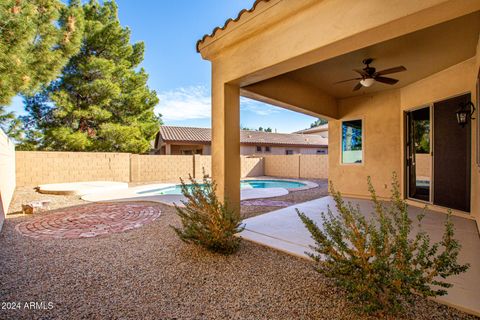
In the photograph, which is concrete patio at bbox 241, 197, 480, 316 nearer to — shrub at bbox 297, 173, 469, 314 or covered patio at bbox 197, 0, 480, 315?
covered patio at bbox 197, 0, 480, 315

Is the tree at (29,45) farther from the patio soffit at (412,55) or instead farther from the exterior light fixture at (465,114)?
the exterior light fixture at (465,114)

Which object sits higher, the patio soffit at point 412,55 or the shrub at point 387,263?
the patio soffit at point 412,55

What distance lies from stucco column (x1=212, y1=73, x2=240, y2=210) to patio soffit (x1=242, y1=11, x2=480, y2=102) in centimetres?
59

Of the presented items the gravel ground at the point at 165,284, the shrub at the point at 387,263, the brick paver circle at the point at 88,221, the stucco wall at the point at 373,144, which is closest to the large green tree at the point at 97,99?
the brick paver circle at the point at 88,221

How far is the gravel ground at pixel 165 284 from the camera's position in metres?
2.06

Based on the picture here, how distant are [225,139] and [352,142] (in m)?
5.57

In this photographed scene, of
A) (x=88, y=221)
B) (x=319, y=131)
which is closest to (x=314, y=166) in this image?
(x=88, y=221)

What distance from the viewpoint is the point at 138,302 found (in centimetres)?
222

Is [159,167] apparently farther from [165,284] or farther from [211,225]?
[165,284]

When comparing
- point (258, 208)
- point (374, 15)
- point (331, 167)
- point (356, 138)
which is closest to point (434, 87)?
point (356, 138)

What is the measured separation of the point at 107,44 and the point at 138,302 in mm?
16533

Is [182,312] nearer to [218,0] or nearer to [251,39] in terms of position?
[251,39]

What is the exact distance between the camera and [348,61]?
463 centimetres

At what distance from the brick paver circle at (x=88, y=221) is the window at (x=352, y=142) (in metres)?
6.26
